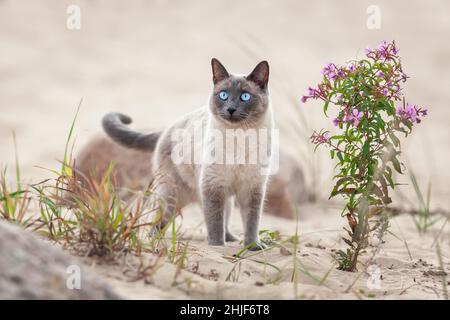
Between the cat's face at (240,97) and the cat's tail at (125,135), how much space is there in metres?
1.09

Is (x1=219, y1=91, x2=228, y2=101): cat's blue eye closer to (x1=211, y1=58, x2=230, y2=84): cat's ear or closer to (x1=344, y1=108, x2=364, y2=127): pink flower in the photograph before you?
(x1=211, y1=58, x2=230, y2=84): cat's ear

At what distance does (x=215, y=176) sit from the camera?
412cm

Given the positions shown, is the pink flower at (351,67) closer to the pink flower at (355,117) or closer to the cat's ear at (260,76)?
the pink flower at (355,117)

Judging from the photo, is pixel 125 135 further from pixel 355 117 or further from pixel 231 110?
pixel 355 117

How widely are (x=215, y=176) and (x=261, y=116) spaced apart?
55 cm

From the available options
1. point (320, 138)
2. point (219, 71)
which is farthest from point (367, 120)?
point (219, 71)

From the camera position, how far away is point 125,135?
498 centimetres

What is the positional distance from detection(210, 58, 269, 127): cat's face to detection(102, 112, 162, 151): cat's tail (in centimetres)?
109

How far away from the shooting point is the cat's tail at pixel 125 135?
4.97 m

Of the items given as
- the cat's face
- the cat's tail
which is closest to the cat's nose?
the cat's face

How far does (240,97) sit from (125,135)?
1328mm

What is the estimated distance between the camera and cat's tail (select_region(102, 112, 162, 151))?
497 centimetres


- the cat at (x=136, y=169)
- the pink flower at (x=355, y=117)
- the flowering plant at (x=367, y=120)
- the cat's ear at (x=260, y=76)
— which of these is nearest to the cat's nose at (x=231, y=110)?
the cat's ear at (x=260, y=76)

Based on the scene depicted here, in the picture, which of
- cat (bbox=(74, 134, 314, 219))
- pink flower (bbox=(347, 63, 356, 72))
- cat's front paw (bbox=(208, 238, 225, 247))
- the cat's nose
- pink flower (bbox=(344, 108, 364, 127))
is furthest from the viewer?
cat (bbox=(74, 134, 314, 219))
